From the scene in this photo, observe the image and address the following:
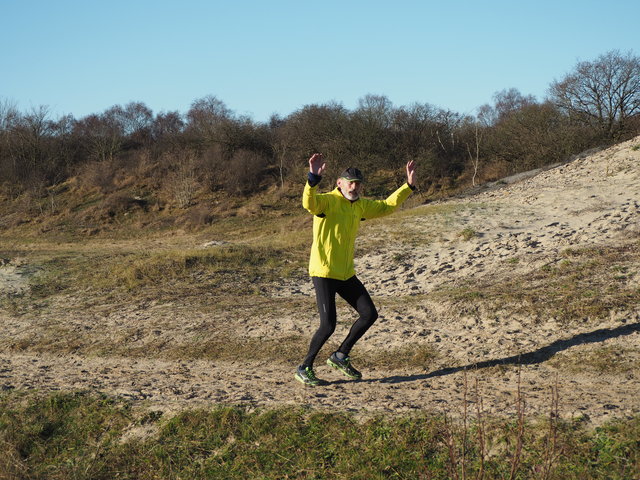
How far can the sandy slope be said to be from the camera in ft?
18.5

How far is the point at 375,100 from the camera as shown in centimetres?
3681

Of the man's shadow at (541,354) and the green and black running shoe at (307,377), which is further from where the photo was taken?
the man's shadow at (541,354)

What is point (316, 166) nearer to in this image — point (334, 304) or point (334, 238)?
point (334, 238)

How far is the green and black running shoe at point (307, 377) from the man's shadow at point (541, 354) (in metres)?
0.66

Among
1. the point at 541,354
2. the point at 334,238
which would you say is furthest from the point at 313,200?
the point at 541,354

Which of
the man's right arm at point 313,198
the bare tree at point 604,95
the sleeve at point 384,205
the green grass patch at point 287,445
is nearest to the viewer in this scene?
the green grass patch at point 287,445

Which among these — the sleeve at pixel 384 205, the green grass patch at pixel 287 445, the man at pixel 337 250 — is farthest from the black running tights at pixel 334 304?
the green grass patch at pixel 287 445

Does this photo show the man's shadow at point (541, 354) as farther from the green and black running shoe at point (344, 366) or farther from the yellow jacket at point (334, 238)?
the yellow jacket at point (334, 238)

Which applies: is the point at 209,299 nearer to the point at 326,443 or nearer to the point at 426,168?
the point at 326,443

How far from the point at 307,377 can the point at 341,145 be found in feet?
91.8

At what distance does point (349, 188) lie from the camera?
19.1ft

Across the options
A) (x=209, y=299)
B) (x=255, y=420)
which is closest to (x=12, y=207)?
(x=209, y=299)

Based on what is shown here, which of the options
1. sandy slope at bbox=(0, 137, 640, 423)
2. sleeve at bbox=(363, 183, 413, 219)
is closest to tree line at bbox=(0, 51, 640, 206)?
sandy slope at bbox=(0, 137, 640, 423)

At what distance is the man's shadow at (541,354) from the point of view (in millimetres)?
6594
